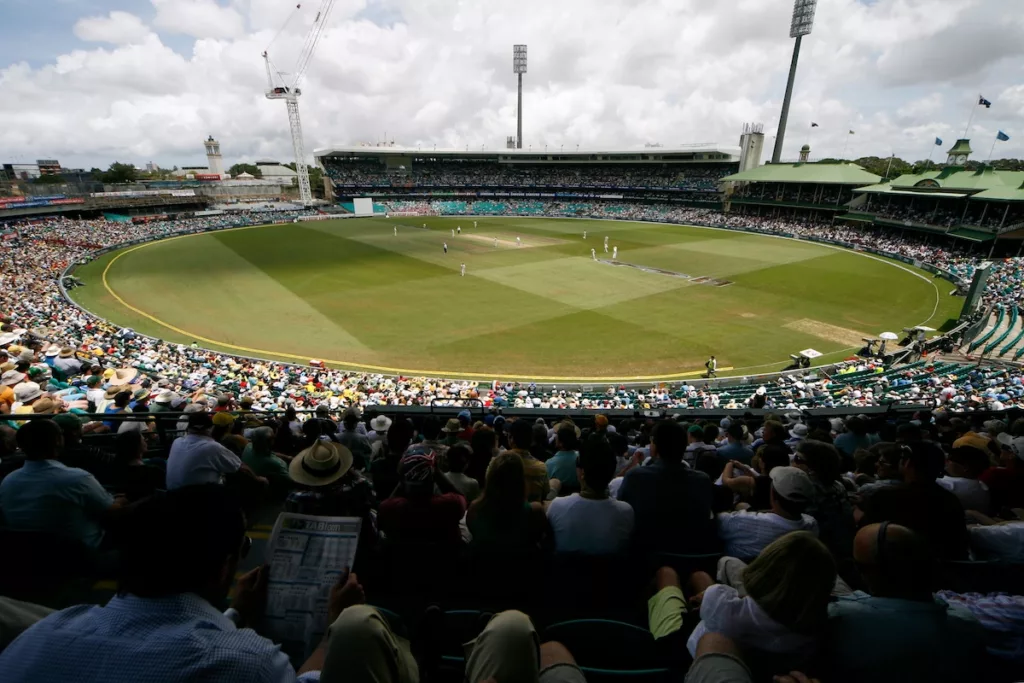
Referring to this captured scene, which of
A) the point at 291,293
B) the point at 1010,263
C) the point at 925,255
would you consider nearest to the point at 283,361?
the point at 291,293

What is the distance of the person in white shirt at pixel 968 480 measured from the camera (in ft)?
16.9

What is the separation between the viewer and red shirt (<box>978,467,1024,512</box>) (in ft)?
17.3

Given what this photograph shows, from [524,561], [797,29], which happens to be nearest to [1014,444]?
[524,561]

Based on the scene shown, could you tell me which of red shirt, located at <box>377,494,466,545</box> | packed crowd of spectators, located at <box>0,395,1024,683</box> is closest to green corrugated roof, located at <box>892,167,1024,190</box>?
packed crowd of spectators, located at <box>0,395,1024,683</box>

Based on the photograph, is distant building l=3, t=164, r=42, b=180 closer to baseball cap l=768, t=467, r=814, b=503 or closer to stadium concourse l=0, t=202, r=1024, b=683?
stadium concourse l=0, t=202, r=1024, b=683

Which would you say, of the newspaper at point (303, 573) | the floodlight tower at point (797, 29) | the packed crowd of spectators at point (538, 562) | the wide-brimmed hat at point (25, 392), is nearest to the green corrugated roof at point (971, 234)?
the floodlight tower at point (797, 29)

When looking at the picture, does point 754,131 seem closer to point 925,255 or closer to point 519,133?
point 925,255

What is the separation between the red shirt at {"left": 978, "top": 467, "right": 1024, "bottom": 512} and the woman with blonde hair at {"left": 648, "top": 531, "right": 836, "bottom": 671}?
474 centimetres

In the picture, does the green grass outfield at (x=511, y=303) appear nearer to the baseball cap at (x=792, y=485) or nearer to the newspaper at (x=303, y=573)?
the baseball cap at (x=792, y=485)

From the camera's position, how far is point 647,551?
147 inches

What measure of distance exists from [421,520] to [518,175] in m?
102

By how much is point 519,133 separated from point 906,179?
78.2m

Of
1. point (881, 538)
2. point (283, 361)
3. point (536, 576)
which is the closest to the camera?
point (881, 538)

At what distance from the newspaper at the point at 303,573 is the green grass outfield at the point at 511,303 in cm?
1960
